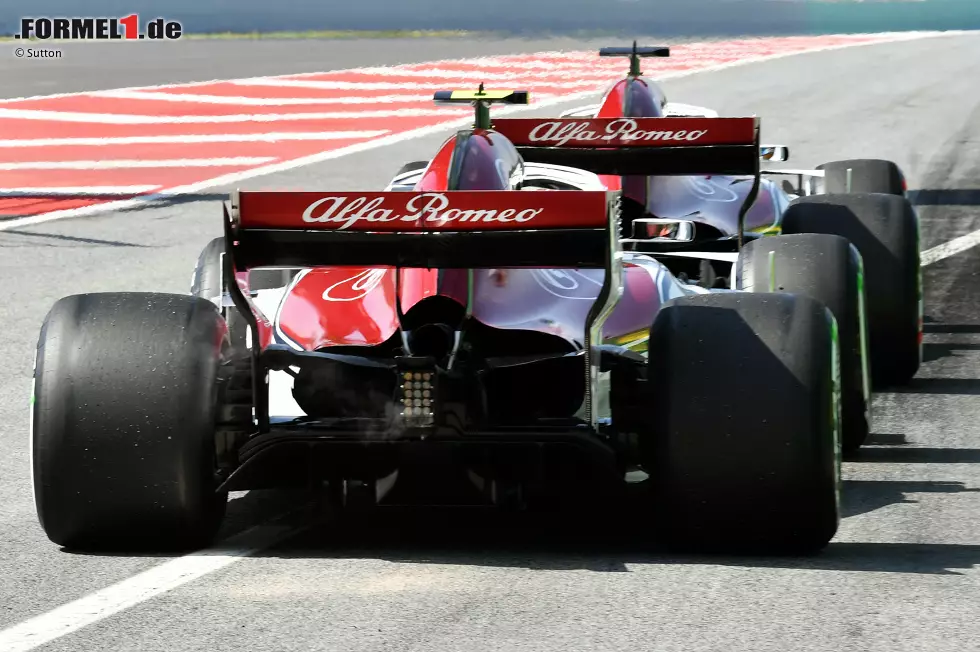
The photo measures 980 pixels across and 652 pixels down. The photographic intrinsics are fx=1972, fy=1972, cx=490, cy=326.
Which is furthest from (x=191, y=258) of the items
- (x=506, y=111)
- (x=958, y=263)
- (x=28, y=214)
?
(x=506, y=111)

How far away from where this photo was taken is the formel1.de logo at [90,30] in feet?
119

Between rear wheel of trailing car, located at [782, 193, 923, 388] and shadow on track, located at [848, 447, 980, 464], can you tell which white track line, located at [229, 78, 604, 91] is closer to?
rear wheel of trailing car, located at [782, 193, 923, 388]

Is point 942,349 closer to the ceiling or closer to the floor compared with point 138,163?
closer to the floor

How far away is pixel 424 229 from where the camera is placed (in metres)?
6.18

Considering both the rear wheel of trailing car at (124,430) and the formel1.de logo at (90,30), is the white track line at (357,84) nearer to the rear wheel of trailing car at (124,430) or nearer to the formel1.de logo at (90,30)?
the formel1.de logo at (90,30)

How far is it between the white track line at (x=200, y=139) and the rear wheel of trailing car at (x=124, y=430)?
14305 millimetres

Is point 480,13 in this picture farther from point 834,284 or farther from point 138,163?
point 834,284

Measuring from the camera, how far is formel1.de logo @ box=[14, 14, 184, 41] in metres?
36.2

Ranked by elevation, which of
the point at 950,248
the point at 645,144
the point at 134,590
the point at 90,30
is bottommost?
the point at 134,590

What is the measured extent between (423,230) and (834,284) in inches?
107

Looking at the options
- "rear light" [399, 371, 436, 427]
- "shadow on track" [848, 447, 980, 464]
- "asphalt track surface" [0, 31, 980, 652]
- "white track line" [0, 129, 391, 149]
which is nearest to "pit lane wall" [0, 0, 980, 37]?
"white track line" [0, 129, 391, 149]

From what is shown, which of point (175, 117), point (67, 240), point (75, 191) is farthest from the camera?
point (175, 117)

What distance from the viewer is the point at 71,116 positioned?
22.5 meters

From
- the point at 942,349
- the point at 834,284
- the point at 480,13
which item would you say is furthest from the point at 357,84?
the point at 834,284
